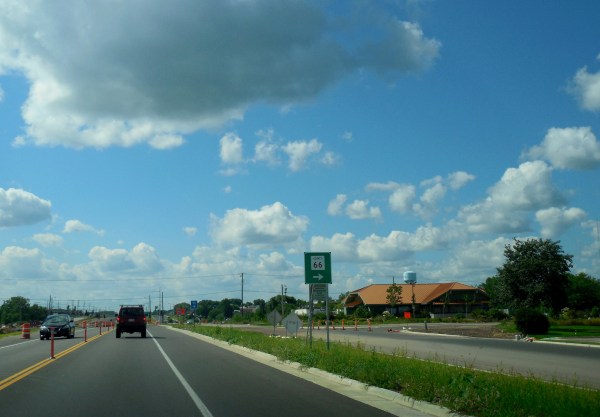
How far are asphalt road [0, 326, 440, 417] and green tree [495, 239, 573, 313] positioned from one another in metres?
38.6

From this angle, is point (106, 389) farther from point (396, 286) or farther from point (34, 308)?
point (34, 308)

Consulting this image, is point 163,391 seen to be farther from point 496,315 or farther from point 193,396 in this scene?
point 496,315

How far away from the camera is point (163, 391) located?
14141 mm

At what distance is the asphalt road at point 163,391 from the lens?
1139cm

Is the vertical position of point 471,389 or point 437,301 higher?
point 437,301

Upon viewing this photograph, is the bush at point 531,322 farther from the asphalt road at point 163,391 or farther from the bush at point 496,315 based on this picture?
the bush at point 496,315

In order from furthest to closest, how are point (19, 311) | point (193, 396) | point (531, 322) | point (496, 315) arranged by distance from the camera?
point (19, 311) < point (496, 315) < point (531, 322) < point (193, 396)

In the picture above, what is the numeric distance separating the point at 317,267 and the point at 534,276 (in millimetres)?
38353

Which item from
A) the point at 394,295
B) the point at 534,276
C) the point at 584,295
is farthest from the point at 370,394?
the point at 584,295

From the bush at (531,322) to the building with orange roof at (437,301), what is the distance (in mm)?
55924

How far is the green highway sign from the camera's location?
22078mm

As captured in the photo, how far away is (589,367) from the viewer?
2039 centimetres

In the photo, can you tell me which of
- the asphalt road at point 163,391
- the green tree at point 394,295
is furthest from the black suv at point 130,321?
the green tree at point 394,295

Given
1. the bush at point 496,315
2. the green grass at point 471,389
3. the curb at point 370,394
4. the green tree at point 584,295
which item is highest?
the green tree at point 584,295
